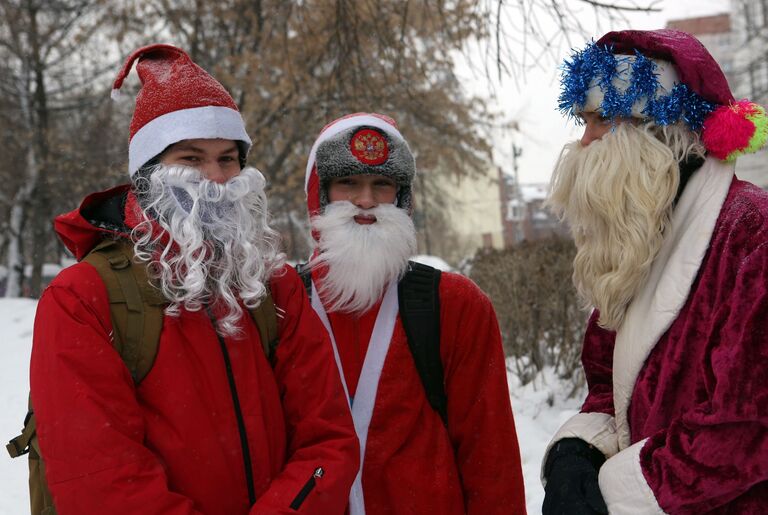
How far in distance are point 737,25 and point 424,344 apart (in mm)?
27864

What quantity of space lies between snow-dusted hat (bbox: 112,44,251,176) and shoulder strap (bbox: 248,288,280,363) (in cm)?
52

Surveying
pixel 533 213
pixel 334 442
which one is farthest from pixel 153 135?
pixel 533 213

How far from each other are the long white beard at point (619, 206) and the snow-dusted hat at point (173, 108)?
105cm

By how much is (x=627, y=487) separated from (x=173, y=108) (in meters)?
1.61

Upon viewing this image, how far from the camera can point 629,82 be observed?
6.49 feet

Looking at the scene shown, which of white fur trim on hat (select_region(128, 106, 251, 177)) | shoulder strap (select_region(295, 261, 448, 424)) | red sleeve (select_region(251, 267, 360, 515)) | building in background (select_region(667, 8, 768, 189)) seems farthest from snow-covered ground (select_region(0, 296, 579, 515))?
building in background (select_region(667, 8, 768, 189))

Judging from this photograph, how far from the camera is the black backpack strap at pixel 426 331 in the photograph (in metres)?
2.41

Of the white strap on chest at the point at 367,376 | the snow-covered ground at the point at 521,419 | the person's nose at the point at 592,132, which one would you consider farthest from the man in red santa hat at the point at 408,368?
the snow-covered ground at the point at 521,419

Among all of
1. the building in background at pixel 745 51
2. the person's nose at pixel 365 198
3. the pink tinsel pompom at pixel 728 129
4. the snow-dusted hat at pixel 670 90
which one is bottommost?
the person's nose at pixel 365 198

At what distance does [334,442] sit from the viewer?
1904 mm

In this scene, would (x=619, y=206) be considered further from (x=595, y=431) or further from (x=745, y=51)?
(x=745, y=51)

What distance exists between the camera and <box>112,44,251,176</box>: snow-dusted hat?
2.05m

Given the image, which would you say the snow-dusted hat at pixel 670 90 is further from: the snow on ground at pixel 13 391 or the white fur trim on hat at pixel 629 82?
the snow on ground at pixel 13 391

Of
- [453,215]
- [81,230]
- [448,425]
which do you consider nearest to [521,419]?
[448,425]
